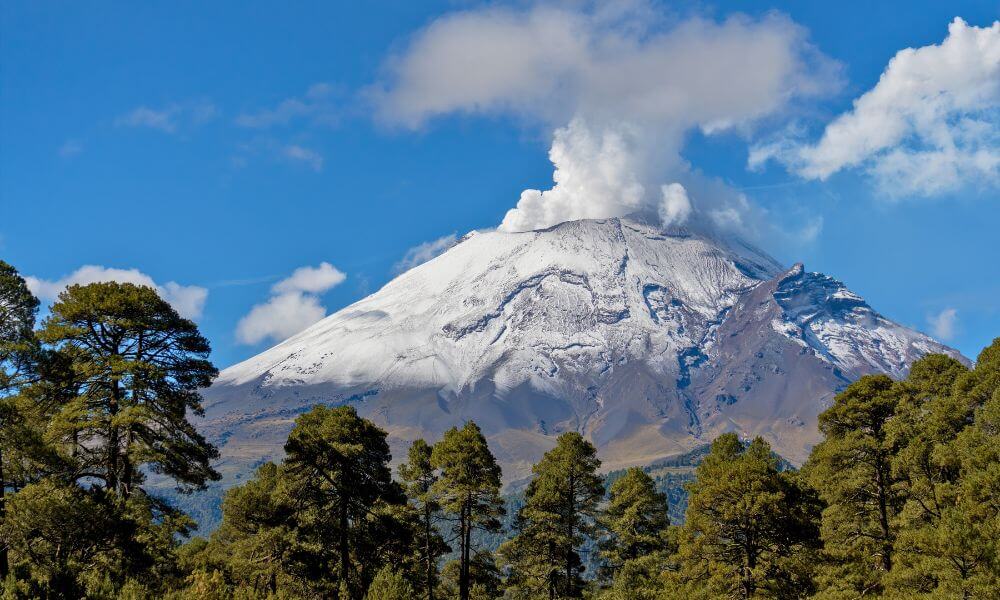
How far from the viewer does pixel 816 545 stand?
39406mm

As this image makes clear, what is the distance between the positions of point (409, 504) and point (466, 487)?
3.51 meters

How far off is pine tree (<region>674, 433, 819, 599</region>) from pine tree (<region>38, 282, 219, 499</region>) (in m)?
24.0

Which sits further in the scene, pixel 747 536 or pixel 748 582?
pixel 747 536

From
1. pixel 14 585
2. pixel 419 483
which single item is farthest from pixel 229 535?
pixel 14 585

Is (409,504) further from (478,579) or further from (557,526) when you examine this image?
(557,526)

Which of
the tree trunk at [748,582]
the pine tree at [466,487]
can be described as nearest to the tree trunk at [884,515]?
the tree trunk at [748,582]

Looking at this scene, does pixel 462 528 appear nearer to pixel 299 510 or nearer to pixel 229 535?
pixel 299 510

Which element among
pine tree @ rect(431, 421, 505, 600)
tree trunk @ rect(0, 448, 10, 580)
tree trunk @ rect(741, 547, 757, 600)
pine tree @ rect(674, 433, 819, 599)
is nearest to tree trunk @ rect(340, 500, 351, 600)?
pine tree @ rect(431, 421, 505, 600)

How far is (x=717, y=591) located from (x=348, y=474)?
1986 centimetres

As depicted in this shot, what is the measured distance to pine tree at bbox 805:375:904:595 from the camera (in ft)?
138

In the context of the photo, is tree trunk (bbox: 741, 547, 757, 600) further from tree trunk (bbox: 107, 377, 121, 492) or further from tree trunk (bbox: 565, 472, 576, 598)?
tree trunk (bbox: 107, 377, 121, 492)

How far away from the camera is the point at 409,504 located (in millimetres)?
45344

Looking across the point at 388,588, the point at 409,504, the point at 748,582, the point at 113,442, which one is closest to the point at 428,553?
the point at 409,504

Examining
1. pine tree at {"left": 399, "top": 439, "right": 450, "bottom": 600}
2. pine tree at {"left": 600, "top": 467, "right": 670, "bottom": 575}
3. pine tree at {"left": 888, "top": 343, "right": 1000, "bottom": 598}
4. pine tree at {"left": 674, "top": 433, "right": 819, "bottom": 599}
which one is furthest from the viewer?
pine tree at {"left": 600, "top": 467, "right": 670, "bottom": 575}
